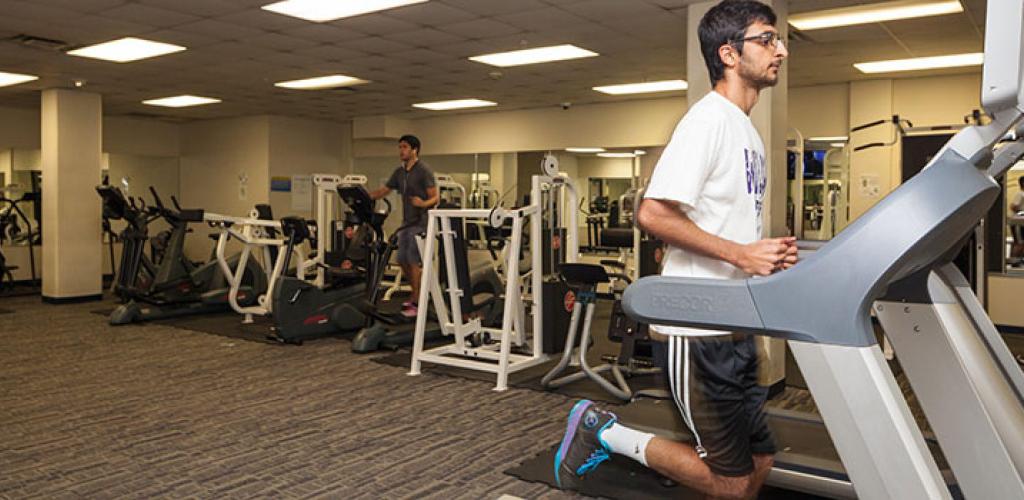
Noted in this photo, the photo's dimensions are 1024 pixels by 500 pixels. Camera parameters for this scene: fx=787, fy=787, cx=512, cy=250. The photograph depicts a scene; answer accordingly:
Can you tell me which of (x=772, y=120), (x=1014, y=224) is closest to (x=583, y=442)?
(x=772, y=120)

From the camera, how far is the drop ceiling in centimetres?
510

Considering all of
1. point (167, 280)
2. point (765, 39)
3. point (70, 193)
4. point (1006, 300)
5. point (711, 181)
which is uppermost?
point (765, 39)

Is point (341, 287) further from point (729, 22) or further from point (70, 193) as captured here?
point (729, 22)

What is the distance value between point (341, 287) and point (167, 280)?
6.34 feet

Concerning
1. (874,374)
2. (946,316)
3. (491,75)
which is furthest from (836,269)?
(491,75)

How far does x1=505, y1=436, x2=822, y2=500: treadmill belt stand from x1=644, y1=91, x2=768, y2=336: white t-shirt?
133cm

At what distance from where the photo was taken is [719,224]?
1767 mm

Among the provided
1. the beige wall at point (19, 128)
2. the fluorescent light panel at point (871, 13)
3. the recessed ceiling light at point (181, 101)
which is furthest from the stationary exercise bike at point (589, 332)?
the beige wall at point (19, 128)

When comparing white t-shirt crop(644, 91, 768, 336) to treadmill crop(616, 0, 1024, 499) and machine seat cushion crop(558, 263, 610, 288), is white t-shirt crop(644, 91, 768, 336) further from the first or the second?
machine seat cushion crop(558, 263, 610, 288)

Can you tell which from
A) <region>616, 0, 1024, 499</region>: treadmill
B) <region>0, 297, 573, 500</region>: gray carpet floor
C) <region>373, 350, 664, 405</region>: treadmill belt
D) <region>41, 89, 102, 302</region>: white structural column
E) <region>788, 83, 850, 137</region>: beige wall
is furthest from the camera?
<region>41, 89, 102, 302</region>: white structural column

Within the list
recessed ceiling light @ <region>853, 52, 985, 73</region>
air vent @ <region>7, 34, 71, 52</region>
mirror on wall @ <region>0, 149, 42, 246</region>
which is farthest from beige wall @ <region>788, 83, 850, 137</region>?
mirror on wall @ <region>0, 149, 42, 246</region>

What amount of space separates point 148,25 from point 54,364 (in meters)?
2.42

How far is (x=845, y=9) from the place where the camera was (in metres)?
5.06

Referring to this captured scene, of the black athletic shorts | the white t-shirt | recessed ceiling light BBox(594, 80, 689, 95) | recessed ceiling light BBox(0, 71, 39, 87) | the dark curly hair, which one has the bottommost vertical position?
the black athletic shorts
